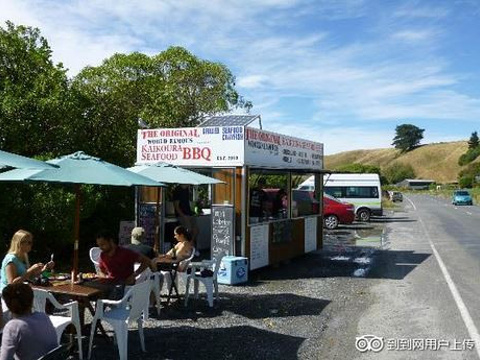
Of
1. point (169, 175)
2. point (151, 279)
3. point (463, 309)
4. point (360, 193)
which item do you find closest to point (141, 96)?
point (169, 175)

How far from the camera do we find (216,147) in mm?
11648

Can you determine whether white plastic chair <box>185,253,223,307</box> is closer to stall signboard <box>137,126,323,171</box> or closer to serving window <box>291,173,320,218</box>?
stall signboard <box>137,126,323,171</box>

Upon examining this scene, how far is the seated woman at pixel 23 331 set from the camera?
13.3ft

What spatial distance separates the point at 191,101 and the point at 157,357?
2279 centimetres

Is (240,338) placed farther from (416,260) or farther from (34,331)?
(416,260)

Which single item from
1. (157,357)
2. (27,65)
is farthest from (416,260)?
(27,65)

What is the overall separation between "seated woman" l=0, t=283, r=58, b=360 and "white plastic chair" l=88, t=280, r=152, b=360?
168 cm

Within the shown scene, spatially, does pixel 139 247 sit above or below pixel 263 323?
above

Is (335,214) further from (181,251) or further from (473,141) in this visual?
(473,141)

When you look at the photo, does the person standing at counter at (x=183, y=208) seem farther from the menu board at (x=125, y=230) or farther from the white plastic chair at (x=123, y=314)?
the white plastic chair at (x=123, y=314)

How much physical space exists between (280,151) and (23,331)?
32.3 feet

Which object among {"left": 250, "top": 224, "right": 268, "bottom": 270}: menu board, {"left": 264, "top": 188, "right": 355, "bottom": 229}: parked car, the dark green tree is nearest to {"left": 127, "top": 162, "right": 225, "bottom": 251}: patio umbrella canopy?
{"left": 250, "top": 224, "right": 268, "bottom": 270}: menu board

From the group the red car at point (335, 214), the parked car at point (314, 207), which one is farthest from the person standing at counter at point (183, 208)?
the red car at point (335, 214)

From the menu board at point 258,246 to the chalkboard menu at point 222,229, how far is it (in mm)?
551
